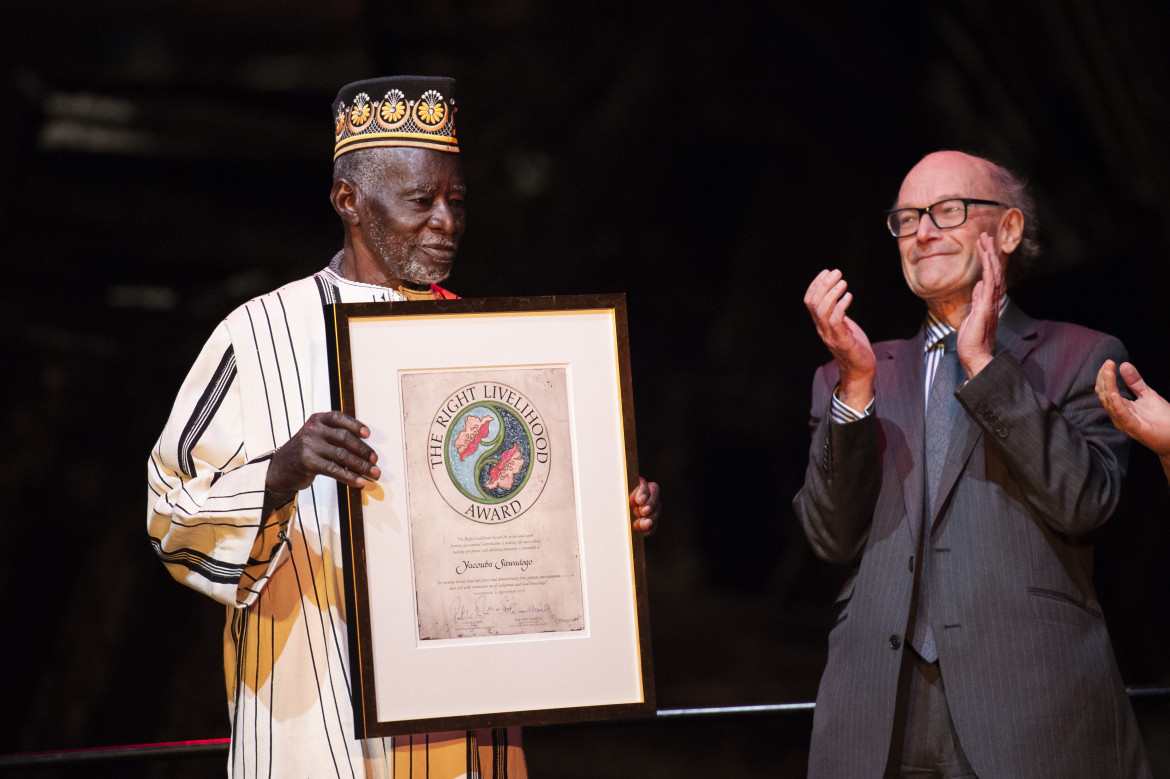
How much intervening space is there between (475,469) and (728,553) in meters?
1.74

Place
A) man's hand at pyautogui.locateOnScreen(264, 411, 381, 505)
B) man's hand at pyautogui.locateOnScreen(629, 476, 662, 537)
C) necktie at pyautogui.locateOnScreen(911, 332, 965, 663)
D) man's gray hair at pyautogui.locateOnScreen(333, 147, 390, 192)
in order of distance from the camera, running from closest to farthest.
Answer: man's hand at pyautogui.locateOnScreen(264, 411, 381, 505) < man's hand at pyautogui.locateOnScreen(629, 476, 662, 537) < man's gray hair at pyautogui.locateOnScreen(333, 147, 390, 192) < necktie at pyautogui.locateOnScreen(911, 332, 965, 663)

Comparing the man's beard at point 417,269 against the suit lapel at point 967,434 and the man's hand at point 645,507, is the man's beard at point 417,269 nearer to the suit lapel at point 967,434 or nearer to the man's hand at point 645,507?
the man's hand at point 645,507

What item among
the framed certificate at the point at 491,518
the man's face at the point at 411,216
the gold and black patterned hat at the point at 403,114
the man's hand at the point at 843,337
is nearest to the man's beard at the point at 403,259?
the man's face at the point at 411,216

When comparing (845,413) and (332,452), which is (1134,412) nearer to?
(845,413)

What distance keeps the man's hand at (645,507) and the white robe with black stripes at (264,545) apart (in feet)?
1.33

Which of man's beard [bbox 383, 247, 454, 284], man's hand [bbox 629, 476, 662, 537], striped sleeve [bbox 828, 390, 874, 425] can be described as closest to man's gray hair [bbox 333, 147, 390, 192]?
man's beard [bbox 383, 247, 454, 284]

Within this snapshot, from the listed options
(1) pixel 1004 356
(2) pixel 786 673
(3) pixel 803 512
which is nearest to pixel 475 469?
(3) pixel 803 512

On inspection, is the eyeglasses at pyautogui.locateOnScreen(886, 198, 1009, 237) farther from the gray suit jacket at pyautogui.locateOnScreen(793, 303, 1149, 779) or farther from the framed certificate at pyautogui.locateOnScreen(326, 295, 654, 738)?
the framed certificate at pyautogui.locateOnScreen(326, 295, 654, 738)

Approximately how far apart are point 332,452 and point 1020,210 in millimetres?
1473

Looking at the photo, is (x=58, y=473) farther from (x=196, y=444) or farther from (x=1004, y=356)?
(x=1004, y=356)

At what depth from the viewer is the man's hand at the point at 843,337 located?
1920 mm

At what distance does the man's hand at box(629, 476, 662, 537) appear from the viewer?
175 cm

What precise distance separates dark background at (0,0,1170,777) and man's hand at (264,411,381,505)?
4.69 feet
